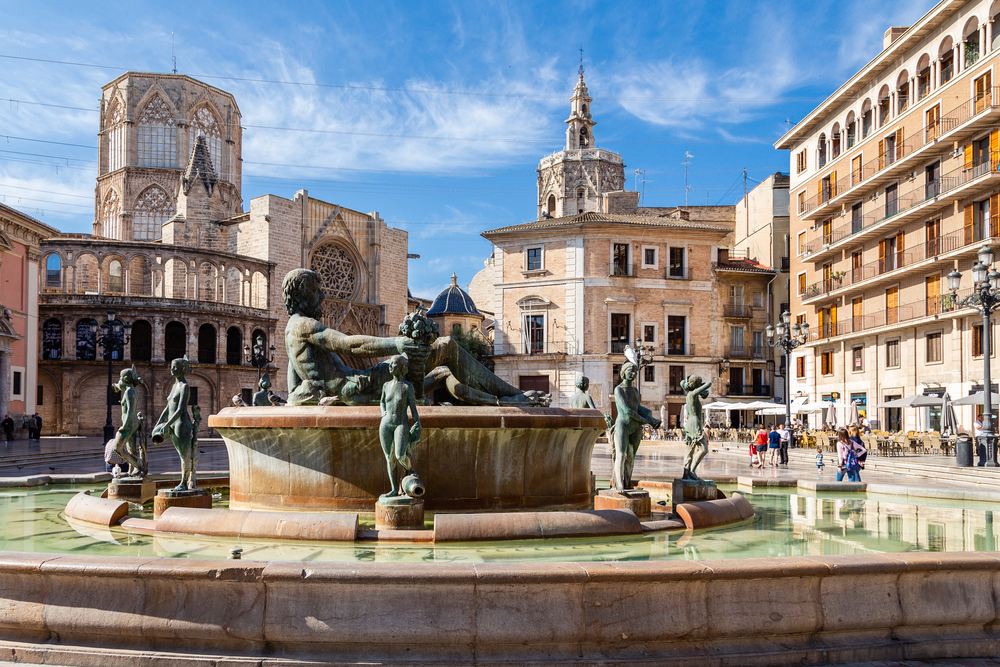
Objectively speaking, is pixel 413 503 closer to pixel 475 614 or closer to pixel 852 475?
pixel 475 614

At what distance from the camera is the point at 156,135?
217 feet

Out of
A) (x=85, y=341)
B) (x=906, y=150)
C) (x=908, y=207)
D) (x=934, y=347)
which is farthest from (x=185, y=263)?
(x=934, y=347)

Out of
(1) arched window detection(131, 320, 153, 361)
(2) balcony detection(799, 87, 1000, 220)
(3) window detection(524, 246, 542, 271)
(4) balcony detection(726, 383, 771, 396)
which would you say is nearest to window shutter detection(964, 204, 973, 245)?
(2) balcony detection(799, 87, 1000, 220)

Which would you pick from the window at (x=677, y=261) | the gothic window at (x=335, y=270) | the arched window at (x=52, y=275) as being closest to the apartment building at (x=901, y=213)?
the window at (x=677, y=261)

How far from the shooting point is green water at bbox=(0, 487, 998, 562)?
6.21 meters

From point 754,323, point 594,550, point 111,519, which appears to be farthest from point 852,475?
point 754,323

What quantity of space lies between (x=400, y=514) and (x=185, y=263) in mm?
44887

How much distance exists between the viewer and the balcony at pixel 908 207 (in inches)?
1194

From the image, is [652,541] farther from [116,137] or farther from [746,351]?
[116,137]

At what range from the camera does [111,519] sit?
769 centimetres

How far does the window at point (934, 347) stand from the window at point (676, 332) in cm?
1500

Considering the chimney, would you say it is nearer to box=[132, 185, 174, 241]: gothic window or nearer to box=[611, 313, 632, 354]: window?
box=[611, 313, 632, 354]: window

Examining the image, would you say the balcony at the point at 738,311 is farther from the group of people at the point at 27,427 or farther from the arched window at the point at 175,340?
the group of people at the point at 27,427

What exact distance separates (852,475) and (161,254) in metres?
41.3
